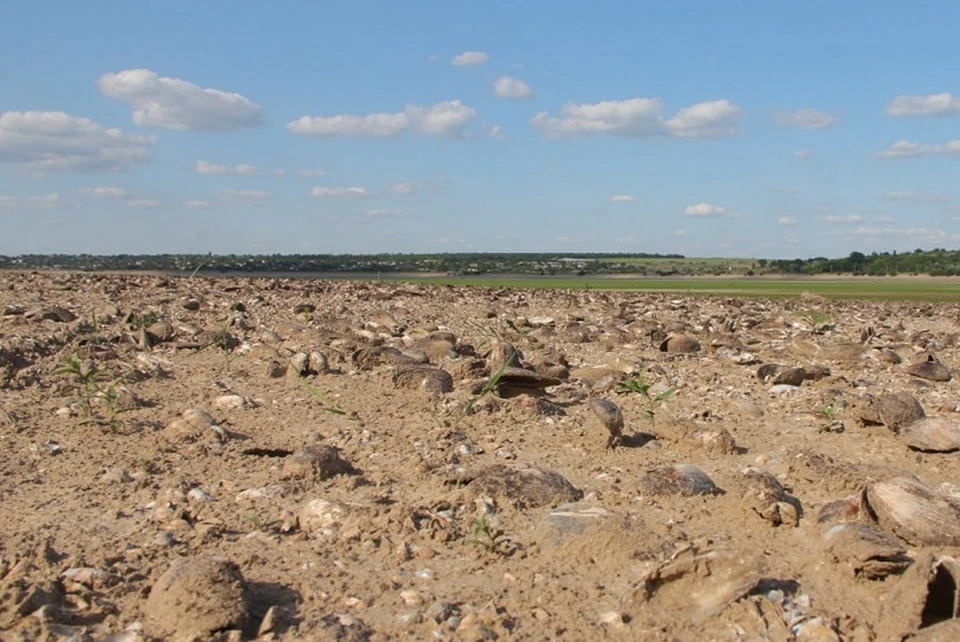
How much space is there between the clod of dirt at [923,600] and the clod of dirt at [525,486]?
4.48ft

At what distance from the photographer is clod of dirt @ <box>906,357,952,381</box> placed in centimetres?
680

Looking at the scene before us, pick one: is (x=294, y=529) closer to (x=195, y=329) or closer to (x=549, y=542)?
(x=549, y=542)

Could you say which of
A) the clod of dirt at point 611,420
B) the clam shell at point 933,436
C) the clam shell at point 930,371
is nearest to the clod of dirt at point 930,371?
the clam shell at point 930,371

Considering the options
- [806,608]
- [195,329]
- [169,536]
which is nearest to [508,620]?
[806,608]

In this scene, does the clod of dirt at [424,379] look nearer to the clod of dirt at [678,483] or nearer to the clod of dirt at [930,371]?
the clod of dirt at [678,483]

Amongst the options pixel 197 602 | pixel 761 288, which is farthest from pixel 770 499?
pixel 761 288

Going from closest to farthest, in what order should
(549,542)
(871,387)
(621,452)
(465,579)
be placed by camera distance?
(465,579) < (549,542) < (621,452) < (871,387)

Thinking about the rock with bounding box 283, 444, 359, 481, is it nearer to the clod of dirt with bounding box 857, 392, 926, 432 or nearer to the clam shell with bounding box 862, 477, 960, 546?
the clam shell with bounding box 862, 477, 960, 546

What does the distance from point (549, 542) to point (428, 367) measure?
9.44 ft

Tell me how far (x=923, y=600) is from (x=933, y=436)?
7.03 ft

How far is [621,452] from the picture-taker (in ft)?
15.1

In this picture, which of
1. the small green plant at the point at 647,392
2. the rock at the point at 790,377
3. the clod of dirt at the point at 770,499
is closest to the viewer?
the clod of dirt at the point at 770,499

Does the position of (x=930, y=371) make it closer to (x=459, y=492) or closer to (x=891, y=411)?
(x=891, y=411)

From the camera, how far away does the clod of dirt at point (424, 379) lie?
576 cm
